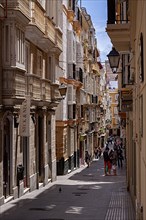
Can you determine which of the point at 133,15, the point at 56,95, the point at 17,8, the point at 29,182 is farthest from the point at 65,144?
the point at 133,15

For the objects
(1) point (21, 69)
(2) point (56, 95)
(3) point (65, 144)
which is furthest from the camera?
(3) point (65, 144)

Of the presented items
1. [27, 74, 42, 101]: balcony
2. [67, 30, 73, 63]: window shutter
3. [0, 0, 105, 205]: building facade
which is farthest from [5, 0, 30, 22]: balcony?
[67, 30, 73, 63]: window shutter

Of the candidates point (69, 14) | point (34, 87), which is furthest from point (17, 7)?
point (69, 14)

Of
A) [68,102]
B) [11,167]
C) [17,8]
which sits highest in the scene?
[17,8]

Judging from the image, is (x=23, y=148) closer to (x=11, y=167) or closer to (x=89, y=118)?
(x=11, y=167)

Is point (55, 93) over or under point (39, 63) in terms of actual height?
under

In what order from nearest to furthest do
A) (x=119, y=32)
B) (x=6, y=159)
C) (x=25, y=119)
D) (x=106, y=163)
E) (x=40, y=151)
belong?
(x=119, y=32)
(x=6, y=159)
(x=25, y=119)
(x=40, y=151)
(x=106, y=163)

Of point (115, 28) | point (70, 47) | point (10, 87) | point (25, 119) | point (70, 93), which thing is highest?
point (70, 47)

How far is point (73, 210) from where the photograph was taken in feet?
51.2

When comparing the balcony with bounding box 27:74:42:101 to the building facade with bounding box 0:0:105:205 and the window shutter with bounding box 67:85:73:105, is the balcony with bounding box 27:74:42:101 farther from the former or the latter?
the window shutter with bounding box 67:85:73:105

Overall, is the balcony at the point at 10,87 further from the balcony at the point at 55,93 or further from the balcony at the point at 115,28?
the balcony at the point at 55,93

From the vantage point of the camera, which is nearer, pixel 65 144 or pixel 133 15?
pixel 133 15

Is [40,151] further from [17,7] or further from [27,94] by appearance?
[17,7]

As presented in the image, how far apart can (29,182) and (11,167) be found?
3.26 meters
